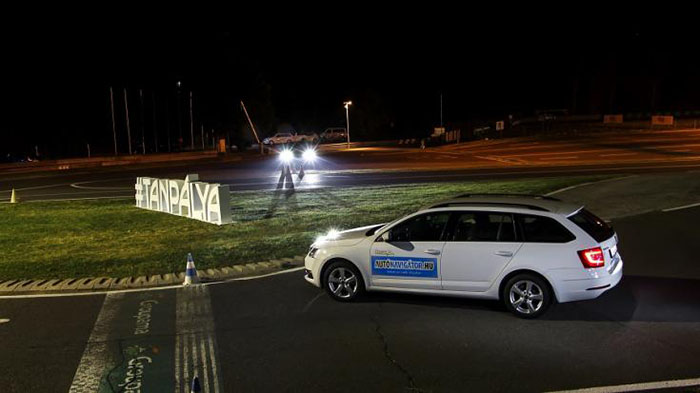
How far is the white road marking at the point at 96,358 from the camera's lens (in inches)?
234

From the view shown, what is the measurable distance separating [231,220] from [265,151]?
133 ft

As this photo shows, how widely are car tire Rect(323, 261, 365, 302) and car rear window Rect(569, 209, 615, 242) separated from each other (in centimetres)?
287

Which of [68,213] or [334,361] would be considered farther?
[68,213]

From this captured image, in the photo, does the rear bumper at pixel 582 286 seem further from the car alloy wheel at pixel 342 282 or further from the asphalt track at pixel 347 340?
the car alloy wheel at pixel 342 282

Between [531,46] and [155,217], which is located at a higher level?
[531,46]

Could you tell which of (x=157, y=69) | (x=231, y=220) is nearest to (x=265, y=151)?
(x=157, y=69)

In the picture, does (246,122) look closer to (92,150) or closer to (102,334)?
(92,150)

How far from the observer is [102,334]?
24.2 feet

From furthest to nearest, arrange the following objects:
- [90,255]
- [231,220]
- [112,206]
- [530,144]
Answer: [530,144] < [112,206] < [231,220] < [90,255]

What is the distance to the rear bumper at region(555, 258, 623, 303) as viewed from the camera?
7273 millimetres

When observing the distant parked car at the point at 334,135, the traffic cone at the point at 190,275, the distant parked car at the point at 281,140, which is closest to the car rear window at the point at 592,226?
the traffic cone at the point at 190,275

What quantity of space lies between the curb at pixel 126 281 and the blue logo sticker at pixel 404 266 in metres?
2.89

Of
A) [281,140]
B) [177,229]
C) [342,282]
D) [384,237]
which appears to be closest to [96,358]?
[342,282]

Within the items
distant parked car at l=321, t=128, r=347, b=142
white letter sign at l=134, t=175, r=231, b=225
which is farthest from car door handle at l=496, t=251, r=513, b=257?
distant parked car at l=321, t=128, r=347, b=142
